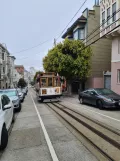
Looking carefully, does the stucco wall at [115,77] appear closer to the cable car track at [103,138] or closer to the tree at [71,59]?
the tree at [71,59]

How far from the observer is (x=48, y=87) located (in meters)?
21.7

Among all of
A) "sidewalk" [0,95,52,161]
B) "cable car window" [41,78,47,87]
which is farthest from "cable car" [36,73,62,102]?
"sidewalk" [0,95,52,161]

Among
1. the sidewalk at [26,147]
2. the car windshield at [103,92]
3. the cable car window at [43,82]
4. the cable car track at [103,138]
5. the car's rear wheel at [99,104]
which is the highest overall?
the cable car window at [43,82]

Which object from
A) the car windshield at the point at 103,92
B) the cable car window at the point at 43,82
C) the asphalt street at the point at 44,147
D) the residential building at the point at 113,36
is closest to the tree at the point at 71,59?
the residential building at the point at 113,36

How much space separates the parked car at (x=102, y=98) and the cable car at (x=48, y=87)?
4905mm

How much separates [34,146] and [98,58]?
2707cm

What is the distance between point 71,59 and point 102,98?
13.7 m

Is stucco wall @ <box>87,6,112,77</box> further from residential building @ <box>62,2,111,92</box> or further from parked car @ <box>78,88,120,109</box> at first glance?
parked car @ <box>78,88,120,109</box>

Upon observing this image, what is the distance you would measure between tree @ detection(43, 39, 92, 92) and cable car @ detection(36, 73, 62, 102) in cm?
523

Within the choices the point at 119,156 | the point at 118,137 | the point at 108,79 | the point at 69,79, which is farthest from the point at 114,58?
the point at 119,156

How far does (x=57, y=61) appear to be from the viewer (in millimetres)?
27250

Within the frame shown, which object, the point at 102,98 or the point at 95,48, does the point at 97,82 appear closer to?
the point at 95,48

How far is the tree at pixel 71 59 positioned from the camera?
2727cm

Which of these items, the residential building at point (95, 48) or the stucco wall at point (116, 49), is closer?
the stucco wall at point (116, 49)
